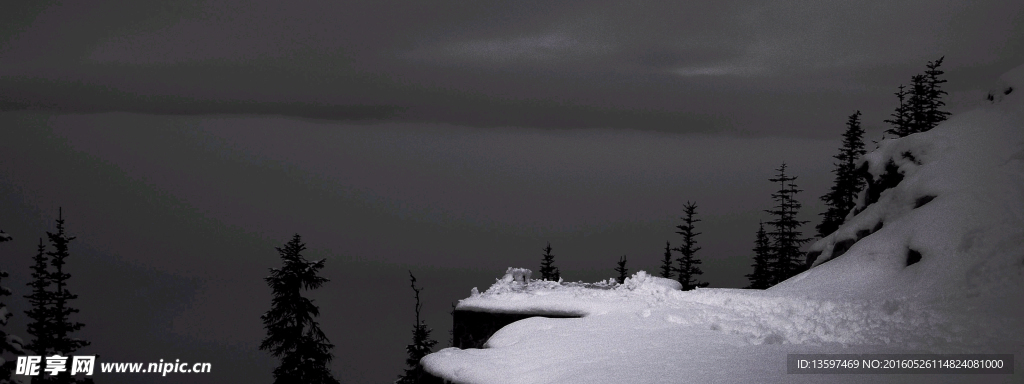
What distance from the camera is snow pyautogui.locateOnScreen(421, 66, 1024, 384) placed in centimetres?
863

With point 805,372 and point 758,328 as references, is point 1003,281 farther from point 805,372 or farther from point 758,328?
point 805,372

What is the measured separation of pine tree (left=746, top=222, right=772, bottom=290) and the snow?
26.4 metres

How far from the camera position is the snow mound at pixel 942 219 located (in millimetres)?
14023

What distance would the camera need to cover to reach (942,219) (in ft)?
53.7

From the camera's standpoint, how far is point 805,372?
25.2 ft

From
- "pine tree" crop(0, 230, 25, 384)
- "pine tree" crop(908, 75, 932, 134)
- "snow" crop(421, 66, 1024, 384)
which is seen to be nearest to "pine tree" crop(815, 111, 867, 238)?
"pine tree" crop(908, 75, 932, 134)

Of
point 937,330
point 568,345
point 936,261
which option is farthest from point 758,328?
point 936,261

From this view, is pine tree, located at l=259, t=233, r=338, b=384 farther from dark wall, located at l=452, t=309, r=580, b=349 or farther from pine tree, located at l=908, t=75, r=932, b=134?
pine tree, located at l=908, t=75, r=932, b=134

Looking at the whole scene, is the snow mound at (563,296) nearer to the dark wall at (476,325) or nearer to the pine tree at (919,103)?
the dark wall at (476,325)

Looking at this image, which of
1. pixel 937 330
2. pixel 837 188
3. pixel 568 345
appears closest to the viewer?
pixel 937 330

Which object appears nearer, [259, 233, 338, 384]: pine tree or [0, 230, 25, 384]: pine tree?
[0, 230, 25, 384]: pine tree

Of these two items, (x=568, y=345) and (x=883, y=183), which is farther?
(x=883, y=183)

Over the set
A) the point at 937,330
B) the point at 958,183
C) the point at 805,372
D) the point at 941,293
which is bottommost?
the point at 805,372

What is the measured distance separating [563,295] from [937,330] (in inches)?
334
